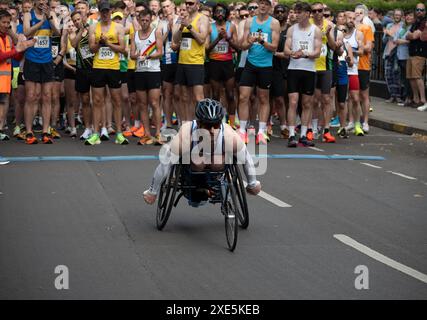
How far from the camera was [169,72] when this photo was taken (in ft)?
64.8

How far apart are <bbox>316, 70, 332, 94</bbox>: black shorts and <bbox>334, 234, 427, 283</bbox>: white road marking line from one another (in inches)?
330

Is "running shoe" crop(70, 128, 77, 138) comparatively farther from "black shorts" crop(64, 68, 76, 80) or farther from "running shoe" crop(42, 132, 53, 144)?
"running shoe" crop(42, 132, 53, 144)

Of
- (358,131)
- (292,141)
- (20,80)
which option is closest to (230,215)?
(292,141)

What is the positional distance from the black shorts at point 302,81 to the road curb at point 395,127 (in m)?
3.18

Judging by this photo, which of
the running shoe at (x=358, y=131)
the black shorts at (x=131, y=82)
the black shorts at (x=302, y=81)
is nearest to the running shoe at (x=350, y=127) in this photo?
the running shoe at (x=358, y=131)

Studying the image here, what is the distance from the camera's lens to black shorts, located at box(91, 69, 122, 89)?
18172 millimetres

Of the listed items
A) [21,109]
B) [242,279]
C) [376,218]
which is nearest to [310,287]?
[242,279]

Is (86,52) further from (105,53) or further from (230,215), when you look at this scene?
(230,215)

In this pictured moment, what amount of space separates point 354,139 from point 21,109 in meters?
5.97

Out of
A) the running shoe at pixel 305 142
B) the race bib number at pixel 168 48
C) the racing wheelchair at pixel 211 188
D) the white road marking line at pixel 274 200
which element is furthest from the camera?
the race bib number at pixel 168 48

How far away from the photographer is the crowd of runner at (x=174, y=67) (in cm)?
1825

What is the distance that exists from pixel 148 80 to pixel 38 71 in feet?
5.98

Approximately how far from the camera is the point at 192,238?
35.2 feet

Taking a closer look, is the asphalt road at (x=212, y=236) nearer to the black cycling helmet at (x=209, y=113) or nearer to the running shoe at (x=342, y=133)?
the black cycling helmet at (x=209, y=113)
